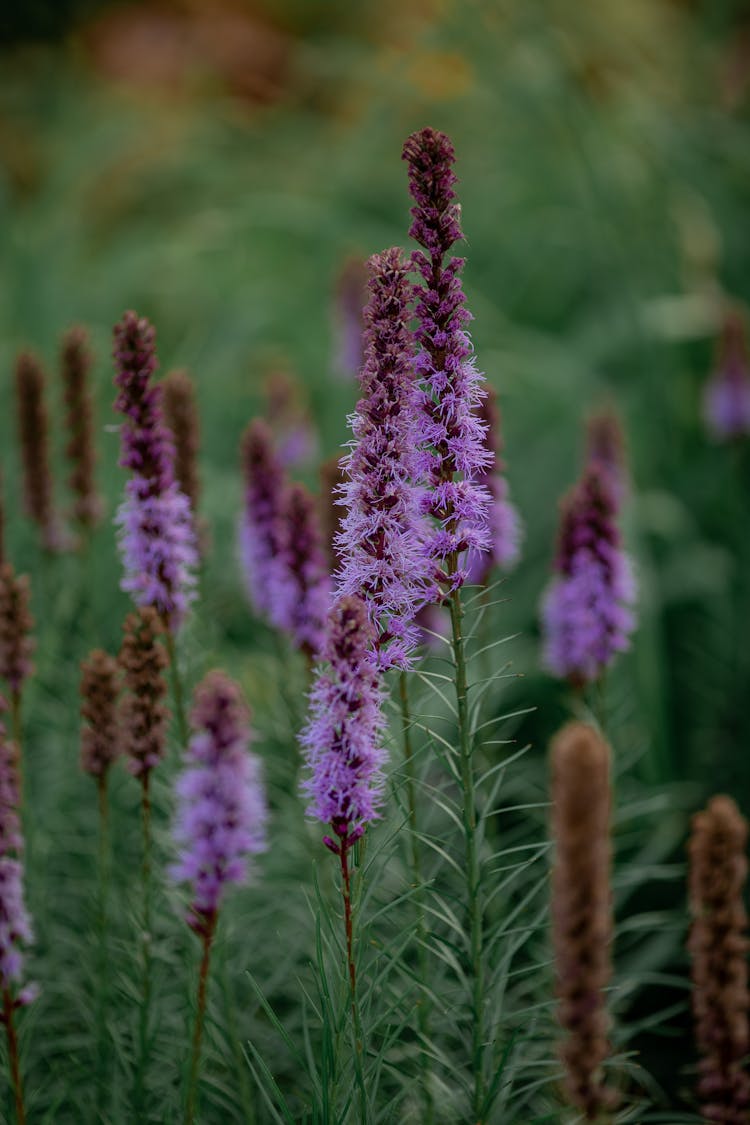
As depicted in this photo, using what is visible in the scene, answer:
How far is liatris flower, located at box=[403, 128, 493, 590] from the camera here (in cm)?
128

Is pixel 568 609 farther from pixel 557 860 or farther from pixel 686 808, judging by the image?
pixel 686 808

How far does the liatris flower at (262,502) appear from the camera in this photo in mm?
2266

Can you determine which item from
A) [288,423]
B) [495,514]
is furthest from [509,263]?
[495,514]

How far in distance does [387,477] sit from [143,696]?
0.48 metres

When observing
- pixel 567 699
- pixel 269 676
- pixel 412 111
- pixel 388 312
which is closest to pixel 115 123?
pixel 412 111

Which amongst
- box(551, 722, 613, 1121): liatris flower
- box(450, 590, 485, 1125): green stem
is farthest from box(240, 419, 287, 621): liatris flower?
box(551, 722, 613, 1121): liatris flower

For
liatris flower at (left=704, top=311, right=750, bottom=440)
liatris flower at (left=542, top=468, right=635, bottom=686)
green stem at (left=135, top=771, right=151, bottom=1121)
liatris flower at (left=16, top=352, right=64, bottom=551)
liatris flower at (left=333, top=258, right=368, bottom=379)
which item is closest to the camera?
green stem at (left=135, top=771, right=151, bottom=1121)

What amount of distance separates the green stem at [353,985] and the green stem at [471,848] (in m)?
0.16

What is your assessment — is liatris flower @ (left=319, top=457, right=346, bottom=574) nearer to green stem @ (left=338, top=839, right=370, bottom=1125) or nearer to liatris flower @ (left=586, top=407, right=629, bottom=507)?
green stem @ (left=338, top=839, right=370, bottom=1125)

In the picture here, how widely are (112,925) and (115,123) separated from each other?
5478 mm

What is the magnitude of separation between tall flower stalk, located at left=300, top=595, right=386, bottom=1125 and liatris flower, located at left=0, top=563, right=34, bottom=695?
0.75 m

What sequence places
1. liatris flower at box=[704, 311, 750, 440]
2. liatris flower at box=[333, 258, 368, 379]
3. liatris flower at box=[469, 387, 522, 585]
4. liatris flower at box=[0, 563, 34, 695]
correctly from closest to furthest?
liatris flower at box=[0, 563, 34, 695], liatris flower at box=[469, 387, 522, 585], liatris flower at box=[704, 311, 750, 440], liatris flower at box=[333, 258, 368, 379]

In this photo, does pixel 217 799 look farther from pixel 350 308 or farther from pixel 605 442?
pixel 350 308

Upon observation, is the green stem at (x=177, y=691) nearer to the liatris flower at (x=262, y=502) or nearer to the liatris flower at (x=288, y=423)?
the liatris flower at (x=262, y=502)
